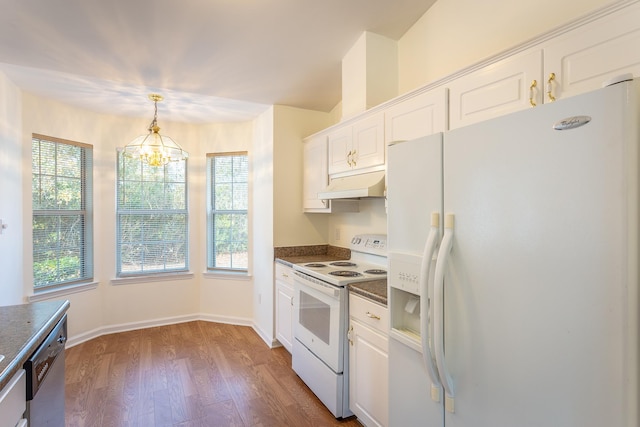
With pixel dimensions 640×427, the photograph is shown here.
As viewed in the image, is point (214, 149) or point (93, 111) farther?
→ point (214, 149)

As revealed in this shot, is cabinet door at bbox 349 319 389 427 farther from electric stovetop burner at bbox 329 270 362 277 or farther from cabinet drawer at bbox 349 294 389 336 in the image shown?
electric stovetop burner at bbox 329 270 362 277

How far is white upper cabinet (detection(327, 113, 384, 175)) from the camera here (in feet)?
7.55

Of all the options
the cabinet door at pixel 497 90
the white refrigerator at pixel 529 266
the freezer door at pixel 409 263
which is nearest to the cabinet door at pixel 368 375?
the freezer door at pixel 409 263

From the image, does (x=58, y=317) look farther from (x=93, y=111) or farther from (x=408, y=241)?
(x=93, y=111)

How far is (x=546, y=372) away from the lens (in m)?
0.90

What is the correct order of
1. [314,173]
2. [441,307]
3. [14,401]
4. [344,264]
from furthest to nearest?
[314,173] → [344,264] → [441,307] → [14,401]

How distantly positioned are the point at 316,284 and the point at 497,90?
1635mm

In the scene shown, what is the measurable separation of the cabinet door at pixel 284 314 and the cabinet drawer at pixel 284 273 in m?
0.05

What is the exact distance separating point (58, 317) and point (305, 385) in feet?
5.96

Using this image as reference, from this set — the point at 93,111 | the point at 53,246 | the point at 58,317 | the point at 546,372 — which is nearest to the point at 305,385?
the point at 58,317

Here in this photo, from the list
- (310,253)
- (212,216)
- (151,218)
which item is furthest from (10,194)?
(310,253)

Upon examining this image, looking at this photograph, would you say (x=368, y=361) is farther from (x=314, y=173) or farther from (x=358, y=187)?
(x=314, y=173)

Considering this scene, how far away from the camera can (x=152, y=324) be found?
12.8 ft

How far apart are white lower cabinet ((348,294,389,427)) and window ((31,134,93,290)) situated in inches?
→ 123
